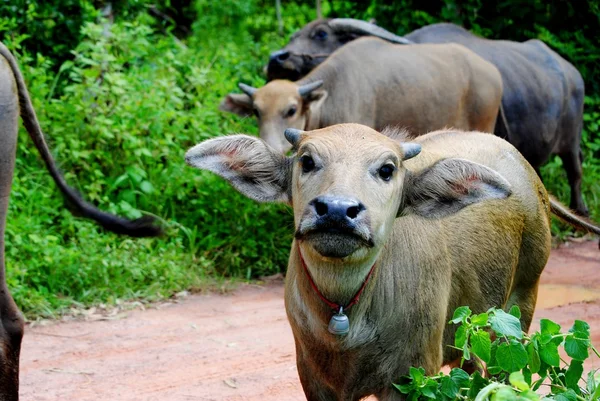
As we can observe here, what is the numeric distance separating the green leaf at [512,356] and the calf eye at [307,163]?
108 centimetres

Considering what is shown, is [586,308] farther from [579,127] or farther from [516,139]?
[579,127]

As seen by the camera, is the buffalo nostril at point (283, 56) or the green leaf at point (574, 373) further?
the buffalo nostril at point (283, 56)

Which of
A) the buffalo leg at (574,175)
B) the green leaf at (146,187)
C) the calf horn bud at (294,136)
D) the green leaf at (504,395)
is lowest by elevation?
the buffalo leg at (574,175)

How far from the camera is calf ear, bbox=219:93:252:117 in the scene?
9484 millimetres

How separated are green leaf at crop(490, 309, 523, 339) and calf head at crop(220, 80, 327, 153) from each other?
5.25 metres

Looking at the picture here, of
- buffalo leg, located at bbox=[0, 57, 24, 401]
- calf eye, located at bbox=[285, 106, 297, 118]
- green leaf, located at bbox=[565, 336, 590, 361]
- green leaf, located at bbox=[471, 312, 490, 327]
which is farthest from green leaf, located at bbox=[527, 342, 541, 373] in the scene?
calf eye, located at bbox=[285, 106, 297, 118]

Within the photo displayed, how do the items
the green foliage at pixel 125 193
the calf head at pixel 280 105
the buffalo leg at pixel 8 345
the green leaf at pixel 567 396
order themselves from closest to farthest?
the green leaf at pixel 567 396
the buffalo leg at pixel 8 345
the green foliage at pixel 125 193
the calf head at pixel 280 105

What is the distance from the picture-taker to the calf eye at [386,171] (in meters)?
4.05

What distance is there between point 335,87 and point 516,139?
91.4 inches

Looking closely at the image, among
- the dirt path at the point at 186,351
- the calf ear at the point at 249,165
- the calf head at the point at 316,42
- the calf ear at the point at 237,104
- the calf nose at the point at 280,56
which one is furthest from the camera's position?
the calf head at the point at 316,42

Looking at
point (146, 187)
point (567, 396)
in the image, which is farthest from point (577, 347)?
point (146, 187)

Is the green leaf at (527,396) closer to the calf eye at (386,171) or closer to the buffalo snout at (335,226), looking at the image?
the buffalo snout at (335,226)

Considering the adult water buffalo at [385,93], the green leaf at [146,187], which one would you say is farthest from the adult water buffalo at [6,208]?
the adult water buffalo at [385,93]

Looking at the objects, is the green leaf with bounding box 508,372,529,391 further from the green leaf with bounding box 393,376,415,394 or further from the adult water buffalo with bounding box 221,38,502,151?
the adult water buffalo with bounding box 221,38,502,151
